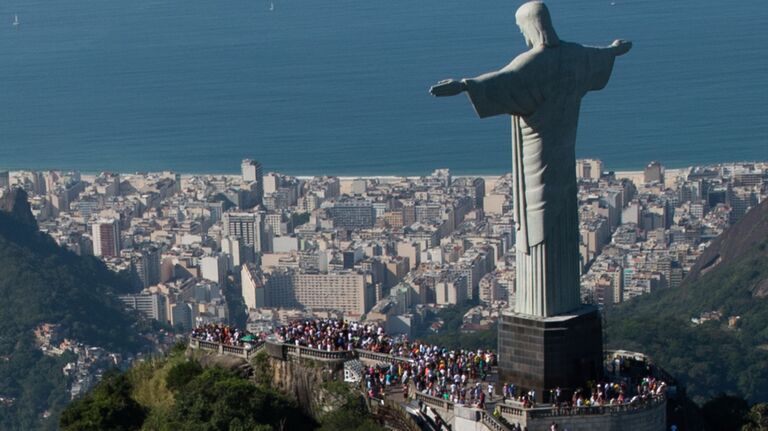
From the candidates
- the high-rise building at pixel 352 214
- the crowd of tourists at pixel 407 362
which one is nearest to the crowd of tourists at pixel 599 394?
the crowd of tourists at pixel 407 362

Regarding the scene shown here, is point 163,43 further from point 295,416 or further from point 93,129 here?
point 295,416

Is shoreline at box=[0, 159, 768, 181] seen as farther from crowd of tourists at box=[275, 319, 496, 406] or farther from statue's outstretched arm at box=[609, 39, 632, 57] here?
statue's outstretched arm at box=[609, 39, 632, 57]

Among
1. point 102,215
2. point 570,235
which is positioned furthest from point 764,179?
point 570,235

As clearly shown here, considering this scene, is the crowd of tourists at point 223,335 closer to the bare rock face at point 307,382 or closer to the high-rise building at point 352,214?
the bare rock face at point 307,382

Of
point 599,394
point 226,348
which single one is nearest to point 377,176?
point 226,348

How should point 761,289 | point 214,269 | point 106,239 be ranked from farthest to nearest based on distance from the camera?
point 106,239 < point 214,269 < point 761,289

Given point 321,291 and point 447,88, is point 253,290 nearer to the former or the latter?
point 321,291
